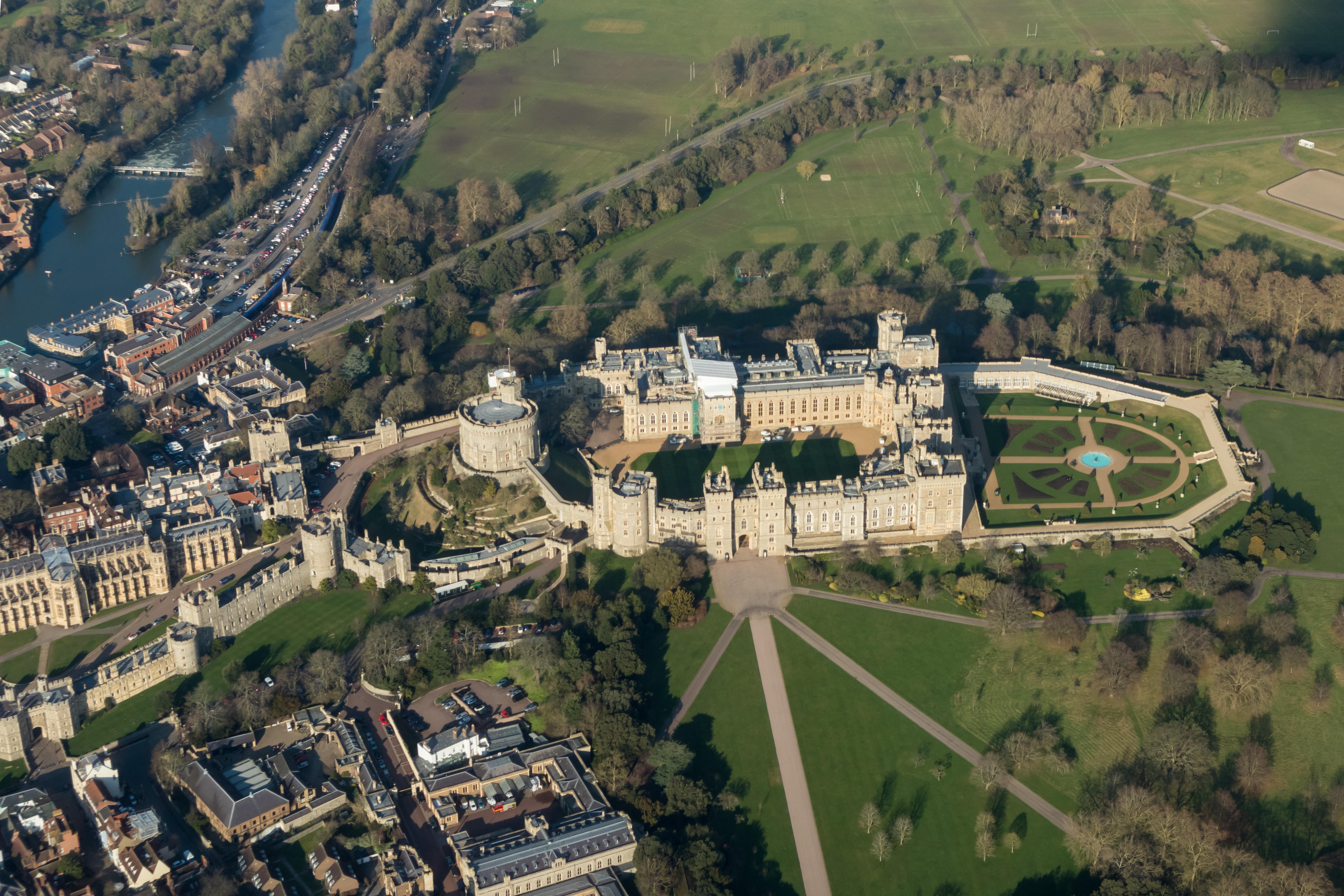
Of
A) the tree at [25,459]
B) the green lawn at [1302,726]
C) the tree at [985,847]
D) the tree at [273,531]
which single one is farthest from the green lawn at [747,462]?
the tree at [25,459]

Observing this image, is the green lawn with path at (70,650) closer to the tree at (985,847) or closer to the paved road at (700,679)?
the paved road at (700,679)

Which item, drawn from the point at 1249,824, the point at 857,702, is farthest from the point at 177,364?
the point at 1249,824

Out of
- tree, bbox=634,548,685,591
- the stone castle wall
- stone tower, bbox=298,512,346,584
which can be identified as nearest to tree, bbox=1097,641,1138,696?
tree, bbox=634,548,685,591

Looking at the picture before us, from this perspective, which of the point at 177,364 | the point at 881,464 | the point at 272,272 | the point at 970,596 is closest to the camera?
the point at 970,596

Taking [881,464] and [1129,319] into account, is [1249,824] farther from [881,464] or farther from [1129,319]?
[1129,319]

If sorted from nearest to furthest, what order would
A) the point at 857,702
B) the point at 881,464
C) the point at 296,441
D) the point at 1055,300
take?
the point at 857,702
the point at 881,464
the point at 296,441
the point at 1055,300

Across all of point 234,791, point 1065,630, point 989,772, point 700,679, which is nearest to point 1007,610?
point 1065,630

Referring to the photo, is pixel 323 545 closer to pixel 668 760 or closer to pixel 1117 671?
pixel 668 760
